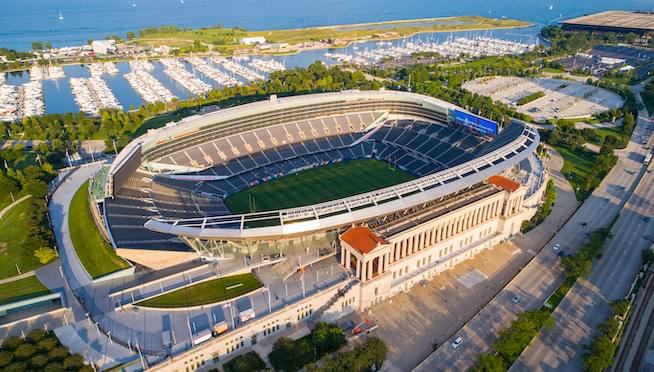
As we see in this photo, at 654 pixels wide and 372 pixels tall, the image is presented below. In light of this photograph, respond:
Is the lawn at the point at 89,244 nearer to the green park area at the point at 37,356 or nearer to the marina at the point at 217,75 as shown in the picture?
the green park area at the point at 37,356

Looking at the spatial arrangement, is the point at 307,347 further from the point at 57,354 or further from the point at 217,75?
the point at 217,75

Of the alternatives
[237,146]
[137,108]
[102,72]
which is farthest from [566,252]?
[102,72]

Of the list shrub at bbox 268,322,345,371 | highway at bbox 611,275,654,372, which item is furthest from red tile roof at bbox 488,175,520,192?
shrub at bbox 268,322,345,371

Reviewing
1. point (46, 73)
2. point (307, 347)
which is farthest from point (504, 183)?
point (46, 73)

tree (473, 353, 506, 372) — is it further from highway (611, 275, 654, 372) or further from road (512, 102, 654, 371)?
highway (611, 275, 654, 372)

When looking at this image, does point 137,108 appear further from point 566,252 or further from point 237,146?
point 566,252

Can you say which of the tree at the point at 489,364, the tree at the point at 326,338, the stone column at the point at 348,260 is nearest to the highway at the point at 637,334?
the tree at the point at 489,364
